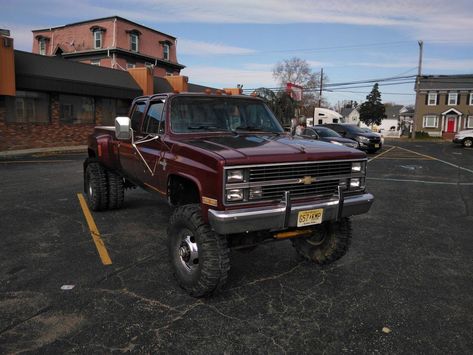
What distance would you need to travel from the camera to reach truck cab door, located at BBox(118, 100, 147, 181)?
5602mm

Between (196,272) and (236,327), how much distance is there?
705mm

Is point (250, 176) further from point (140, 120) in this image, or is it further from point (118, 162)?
point (118, 162)

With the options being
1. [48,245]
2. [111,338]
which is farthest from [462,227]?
[48,245]

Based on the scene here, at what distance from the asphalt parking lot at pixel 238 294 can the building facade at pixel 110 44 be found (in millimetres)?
30020

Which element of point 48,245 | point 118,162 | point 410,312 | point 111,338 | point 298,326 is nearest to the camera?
point 111,338

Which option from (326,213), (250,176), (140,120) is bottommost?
(326,213)

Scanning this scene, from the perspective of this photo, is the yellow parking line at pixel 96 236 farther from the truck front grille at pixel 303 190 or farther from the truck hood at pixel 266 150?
the truck front grille at pixel 303 190

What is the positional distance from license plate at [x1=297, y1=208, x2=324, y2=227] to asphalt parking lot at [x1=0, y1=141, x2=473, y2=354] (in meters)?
0.81

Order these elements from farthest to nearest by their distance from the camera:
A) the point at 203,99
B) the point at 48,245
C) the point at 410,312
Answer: the point at 48,245 → the point at 203,99 → the point at 410,312

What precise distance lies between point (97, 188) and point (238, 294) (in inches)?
160

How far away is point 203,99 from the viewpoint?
16.5 feet

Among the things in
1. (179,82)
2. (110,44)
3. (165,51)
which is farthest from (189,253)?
(165,51)

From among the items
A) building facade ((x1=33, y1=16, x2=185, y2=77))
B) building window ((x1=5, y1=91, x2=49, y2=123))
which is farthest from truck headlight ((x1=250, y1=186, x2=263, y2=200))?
building facade ((x1=33, y1=16, x2=185, y2=77))

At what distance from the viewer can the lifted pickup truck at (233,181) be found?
11.6ft
